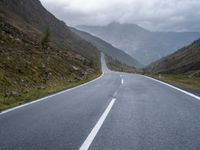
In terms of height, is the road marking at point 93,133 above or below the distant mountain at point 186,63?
below

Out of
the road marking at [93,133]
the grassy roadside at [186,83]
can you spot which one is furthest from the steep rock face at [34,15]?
the road marking at [93,133]

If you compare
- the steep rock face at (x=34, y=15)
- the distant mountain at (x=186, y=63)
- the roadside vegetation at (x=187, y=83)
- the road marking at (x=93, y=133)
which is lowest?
the road marking at (x=93, y=133)

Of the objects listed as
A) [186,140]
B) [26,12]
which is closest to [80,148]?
[186,140]

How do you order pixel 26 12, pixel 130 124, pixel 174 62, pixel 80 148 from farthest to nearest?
pixel 174 62 → pixel 26 12 → pixel 130 124 → pixel 80 148

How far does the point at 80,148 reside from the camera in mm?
6012

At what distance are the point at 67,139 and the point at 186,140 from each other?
2470mm

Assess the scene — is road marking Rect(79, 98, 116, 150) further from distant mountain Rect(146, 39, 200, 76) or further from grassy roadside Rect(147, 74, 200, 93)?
distant mountain Rect(146, 39, 200, 76)

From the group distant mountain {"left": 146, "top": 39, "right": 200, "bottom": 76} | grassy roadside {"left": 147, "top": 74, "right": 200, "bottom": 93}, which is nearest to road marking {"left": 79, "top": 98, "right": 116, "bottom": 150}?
grassy roadside {"left": 147, "top": 74, "right": 200, "bottom": 93}

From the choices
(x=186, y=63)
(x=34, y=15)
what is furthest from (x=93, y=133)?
(x=34, y=15)

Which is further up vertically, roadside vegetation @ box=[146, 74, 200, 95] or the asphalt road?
roadside vegetation @ box=[146, 74, 200, 95]

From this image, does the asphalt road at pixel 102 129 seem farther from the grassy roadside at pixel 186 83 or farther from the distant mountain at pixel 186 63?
the distant mountain at pixel 186 63

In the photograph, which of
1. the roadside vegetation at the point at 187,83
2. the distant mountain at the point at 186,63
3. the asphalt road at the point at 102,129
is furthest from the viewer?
the distant mountain at the point at 186,63

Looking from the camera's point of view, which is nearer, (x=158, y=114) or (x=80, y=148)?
(x=80, y=148)

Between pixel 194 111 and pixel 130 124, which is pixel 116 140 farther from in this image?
pixel 194 111
